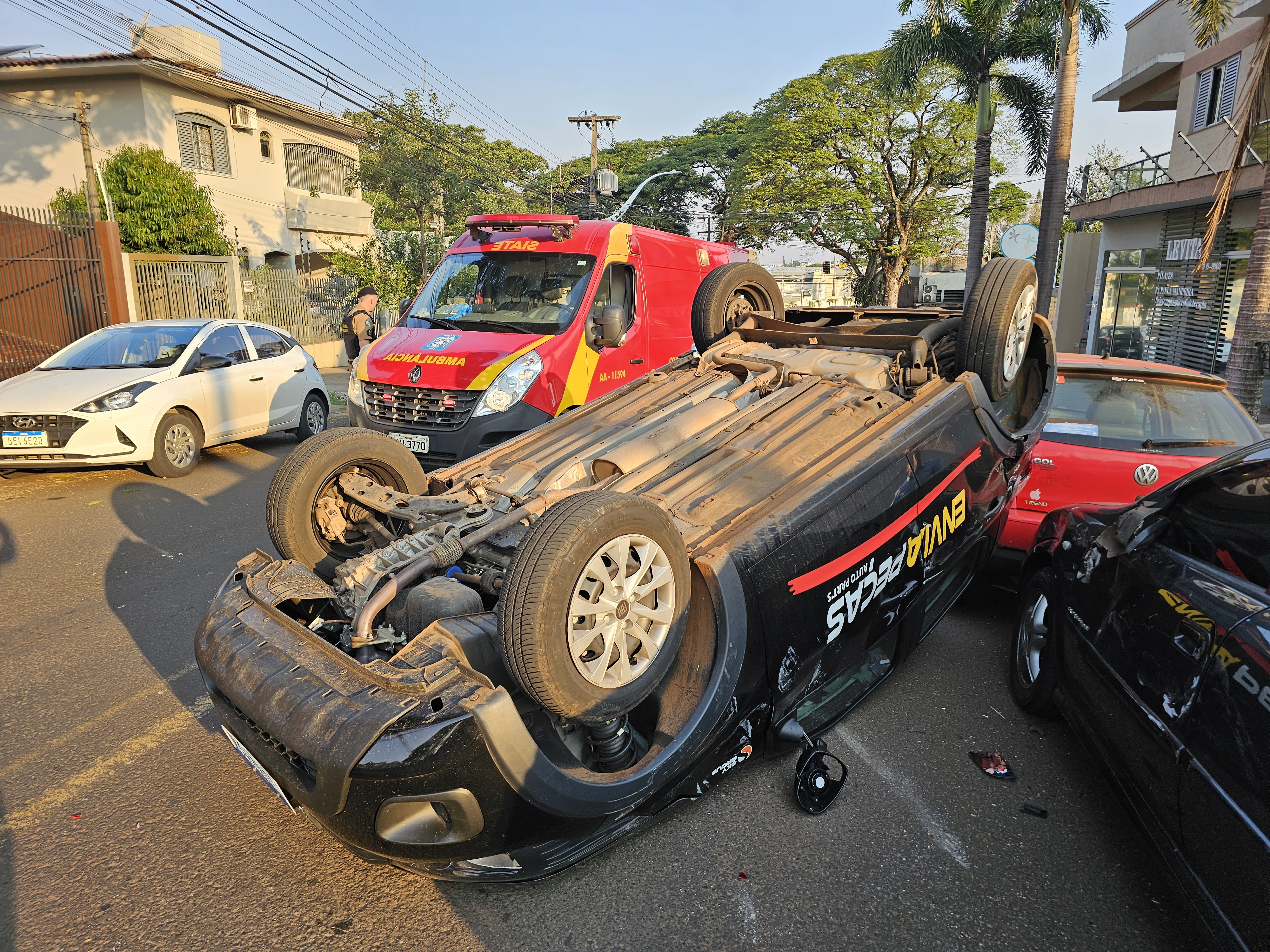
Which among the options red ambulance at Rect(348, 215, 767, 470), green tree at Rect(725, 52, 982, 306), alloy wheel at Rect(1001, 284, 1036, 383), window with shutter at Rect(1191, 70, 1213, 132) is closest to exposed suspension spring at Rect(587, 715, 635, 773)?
alloy wheel at Rect(1001, 284, 1036, 383)

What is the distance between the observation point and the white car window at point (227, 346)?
880 cm

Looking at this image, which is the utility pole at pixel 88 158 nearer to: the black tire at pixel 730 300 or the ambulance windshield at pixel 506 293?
the ambulance windshield at pixel 506 293

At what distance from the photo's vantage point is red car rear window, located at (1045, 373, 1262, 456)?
455 centimetres

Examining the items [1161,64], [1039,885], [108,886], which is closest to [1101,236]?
[1161,64]

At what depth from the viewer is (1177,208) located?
Result: 18547mm

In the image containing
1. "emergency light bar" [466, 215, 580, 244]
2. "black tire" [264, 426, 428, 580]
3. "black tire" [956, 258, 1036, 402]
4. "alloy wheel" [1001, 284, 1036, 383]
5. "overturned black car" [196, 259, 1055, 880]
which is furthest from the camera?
"emergency light bar" [466, 215, 580, 244]

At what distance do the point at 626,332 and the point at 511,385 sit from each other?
1685mm

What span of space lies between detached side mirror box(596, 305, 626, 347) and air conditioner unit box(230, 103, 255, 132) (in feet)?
69.0

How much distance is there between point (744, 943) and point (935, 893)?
2.20 feet

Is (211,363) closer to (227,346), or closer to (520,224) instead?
(227,346)

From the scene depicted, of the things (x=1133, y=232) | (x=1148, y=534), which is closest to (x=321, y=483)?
(x=1148, y=534)

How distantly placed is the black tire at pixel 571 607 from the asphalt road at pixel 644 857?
64 centimetres

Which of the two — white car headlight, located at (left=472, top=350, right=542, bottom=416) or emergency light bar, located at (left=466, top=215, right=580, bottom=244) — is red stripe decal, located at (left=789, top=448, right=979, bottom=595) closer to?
white car headlight, located at (left=472, top=350, right=542, bottom=416)

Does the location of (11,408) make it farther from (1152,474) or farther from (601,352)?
(1152,474)
